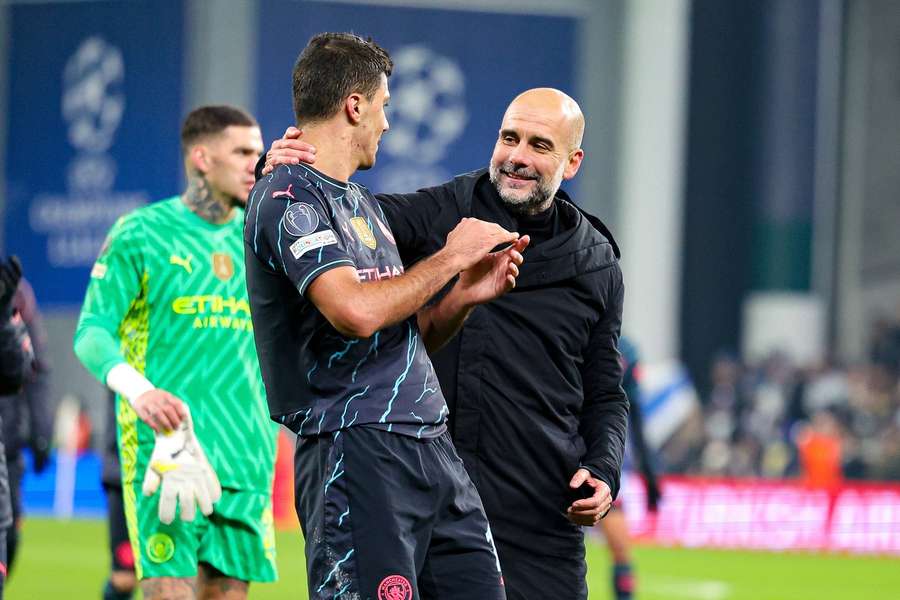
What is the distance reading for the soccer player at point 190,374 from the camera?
18.9 feet

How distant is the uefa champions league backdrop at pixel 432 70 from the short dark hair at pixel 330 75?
598 inches

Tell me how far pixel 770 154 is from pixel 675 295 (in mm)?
2893

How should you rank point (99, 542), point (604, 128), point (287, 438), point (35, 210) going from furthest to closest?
point (604, 128), point (35, 210), point (287, 438), point (99, 542)

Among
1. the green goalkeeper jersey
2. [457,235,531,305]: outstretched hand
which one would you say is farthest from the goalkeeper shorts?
[457,235,531,305]: outstretched hand

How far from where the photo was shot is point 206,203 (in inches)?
246

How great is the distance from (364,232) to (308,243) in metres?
0.28

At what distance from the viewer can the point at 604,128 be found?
23.1 meters

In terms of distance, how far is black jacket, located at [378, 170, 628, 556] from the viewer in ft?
16.2

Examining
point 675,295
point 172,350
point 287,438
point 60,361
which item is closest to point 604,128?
point 675,295

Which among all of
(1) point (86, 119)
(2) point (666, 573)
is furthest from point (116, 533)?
(1) point (86, 119)

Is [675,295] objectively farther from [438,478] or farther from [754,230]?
[438,478]

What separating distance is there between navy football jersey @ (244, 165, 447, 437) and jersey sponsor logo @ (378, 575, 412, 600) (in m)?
0.39

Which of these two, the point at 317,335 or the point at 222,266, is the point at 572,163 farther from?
the point at 222,266

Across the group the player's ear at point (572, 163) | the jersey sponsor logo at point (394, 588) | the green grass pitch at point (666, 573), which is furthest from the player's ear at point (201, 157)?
the green grass pitch at point (666, 573)
